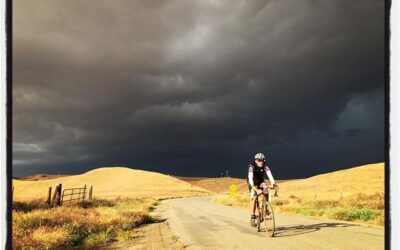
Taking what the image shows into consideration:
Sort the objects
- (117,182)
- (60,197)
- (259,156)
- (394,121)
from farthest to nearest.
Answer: (117,182) → (60,197) → (259,156) → (394,121)

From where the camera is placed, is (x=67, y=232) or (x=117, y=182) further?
(x=117, y=182)

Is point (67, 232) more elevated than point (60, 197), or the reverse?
point (67, 232)

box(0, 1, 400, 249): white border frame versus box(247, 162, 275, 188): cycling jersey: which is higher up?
box(0, 1, 400, 249): white border frame

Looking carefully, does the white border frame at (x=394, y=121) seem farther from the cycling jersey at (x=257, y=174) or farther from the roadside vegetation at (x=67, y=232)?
the cycling jersey at (x=257, y=174)

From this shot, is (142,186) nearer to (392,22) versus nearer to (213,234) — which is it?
(213,234)

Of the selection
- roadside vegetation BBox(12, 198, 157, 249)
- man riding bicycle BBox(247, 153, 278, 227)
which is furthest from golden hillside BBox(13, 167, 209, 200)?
man riding bicycle BBox(247, 153, 278, 227)

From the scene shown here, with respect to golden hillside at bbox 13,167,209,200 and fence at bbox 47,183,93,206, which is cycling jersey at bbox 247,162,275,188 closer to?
fence at bbox 47,183,93,206

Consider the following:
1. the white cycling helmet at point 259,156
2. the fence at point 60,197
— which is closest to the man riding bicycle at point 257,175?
the white cycling helmet at point 259,156

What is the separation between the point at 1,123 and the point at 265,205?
1199 centimetres

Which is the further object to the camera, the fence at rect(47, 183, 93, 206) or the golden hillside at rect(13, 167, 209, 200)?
the golden hillside at rect(13, 167, 209, 200)

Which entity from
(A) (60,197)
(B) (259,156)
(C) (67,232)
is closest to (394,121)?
(B) (259,156)

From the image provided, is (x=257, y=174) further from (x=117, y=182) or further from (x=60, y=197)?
(x=117, y=182)

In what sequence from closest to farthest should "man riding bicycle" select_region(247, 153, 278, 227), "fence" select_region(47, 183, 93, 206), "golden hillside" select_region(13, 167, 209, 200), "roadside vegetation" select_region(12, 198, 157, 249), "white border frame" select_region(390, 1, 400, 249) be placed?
"white border frame" select_region(390, 1, 400, 249)
"roadside vegetation" select_region(12, 198, 157, 249)
"man riding bicycle" select_region(247, 153, 278, 227)
"fence" select_region(47, 183, 93, 206)
"golden hillside" select_region(13, 167, 209, 200)

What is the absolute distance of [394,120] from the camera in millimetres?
2166
